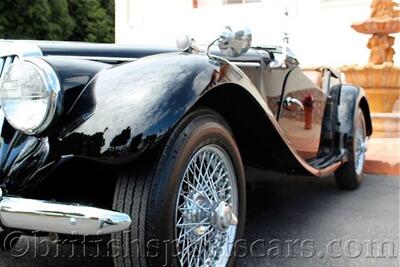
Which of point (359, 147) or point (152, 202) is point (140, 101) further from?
point (359, 147)

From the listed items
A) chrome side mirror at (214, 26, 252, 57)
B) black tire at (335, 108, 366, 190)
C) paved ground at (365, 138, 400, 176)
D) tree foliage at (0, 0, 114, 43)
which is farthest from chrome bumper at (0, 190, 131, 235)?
tree foliage at (0, 0, 114, 43)

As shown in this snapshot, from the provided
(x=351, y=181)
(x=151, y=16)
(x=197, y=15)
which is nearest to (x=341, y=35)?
(x=197, y=15)

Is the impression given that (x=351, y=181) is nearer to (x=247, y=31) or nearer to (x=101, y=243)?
(x=247, y=31)

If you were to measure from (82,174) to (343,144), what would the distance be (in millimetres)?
2348

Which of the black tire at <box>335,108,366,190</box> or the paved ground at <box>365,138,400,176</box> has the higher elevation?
the black tire at <box>335,108,366,190</box>

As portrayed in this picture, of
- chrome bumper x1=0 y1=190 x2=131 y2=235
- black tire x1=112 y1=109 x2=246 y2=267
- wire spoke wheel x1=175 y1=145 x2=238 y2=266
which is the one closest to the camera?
chrome bumper x1=0 y1=190 x2=131 y2=235

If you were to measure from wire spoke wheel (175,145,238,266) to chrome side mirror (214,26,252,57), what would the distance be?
56 cm

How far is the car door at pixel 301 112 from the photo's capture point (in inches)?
129

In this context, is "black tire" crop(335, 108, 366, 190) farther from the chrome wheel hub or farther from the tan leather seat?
the chrome wheel hub

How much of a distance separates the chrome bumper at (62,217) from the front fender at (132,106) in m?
0.19

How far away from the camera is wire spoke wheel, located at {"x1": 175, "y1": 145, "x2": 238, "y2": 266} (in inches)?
78.8

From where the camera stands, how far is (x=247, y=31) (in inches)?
98.6

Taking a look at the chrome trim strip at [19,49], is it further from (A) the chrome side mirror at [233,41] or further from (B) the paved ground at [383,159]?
(B) the paved ground at [383,159]

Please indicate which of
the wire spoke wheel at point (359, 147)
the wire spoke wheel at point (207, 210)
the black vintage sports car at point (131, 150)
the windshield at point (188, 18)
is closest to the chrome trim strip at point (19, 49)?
the black vintage sports car at point (131, 150)
